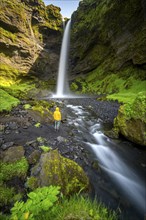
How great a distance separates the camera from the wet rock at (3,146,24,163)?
5930 mm

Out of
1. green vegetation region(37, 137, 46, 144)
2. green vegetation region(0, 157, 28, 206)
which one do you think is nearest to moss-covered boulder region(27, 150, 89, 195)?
green vegetation region(0, 157, 28, 206)

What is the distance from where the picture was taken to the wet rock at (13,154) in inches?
233

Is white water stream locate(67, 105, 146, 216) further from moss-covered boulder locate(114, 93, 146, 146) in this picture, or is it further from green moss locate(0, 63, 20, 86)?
green moss locate(0, 63, 20, 86)

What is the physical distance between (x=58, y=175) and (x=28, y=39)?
148ft

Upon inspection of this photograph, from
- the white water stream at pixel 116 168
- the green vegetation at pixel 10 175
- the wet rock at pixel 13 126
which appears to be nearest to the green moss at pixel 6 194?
the green vegetation at pixel 10 175

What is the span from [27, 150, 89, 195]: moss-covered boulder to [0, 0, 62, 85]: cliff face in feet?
119

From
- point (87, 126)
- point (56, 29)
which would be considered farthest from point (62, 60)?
point (87, 126)

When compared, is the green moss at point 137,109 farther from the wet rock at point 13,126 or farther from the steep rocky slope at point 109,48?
the steep rocky slope at point 109,48

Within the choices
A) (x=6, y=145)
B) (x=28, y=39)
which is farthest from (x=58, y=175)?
(x=28, y=39)

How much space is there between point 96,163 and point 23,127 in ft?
17.3

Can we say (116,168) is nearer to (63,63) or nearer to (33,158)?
(33,158)

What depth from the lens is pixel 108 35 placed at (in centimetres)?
3862

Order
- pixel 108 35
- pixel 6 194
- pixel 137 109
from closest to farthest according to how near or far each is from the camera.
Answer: pixel 6 194, pixel 137 109, pixel 108 35

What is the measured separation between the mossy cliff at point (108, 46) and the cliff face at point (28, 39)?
6344 millimetres
